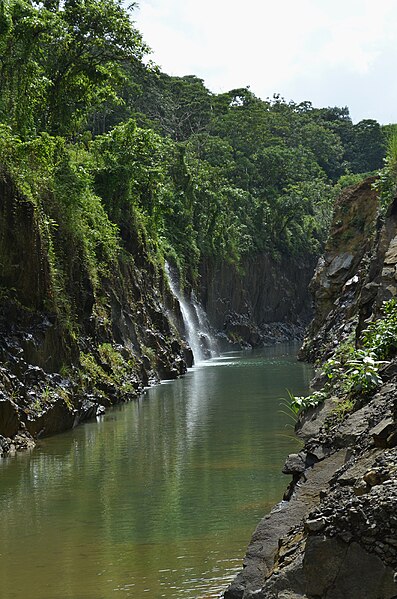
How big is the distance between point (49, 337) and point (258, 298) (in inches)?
1869

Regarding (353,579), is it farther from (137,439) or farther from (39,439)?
(39,439)

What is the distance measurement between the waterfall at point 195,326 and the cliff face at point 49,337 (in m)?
16.1

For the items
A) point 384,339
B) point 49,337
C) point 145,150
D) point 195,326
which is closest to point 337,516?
point 384,339

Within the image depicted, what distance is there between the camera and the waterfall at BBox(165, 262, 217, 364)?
46125mm

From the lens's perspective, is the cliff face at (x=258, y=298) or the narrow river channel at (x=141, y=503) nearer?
the narrow river channel at (x=141, y=503)

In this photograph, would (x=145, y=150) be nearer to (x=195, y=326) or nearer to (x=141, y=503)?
(x=195, y=326)

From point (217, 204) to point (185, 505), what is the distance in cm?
4779

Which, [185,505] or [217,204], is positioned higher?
[217,204]

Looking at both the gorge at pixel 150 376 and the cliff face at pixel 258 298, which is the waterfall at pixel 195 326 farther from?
the cliff face at pixel 258 298

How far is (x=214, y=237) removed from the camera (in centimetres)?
5834

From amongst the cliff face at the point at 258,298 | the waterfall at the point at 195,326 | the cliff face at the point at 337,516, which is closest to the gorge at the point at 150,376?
the cliff face at the point at 337,516

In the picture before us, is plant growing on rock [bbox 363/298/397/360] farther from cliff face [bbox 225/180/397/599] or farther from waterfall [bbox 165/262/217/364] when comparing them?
waterfall [bbox 165/262/217/364]

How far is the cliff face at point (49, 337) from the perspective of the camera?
60.4 feet

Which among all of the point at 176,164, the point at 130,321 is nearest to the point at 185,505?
the point at 130,321
